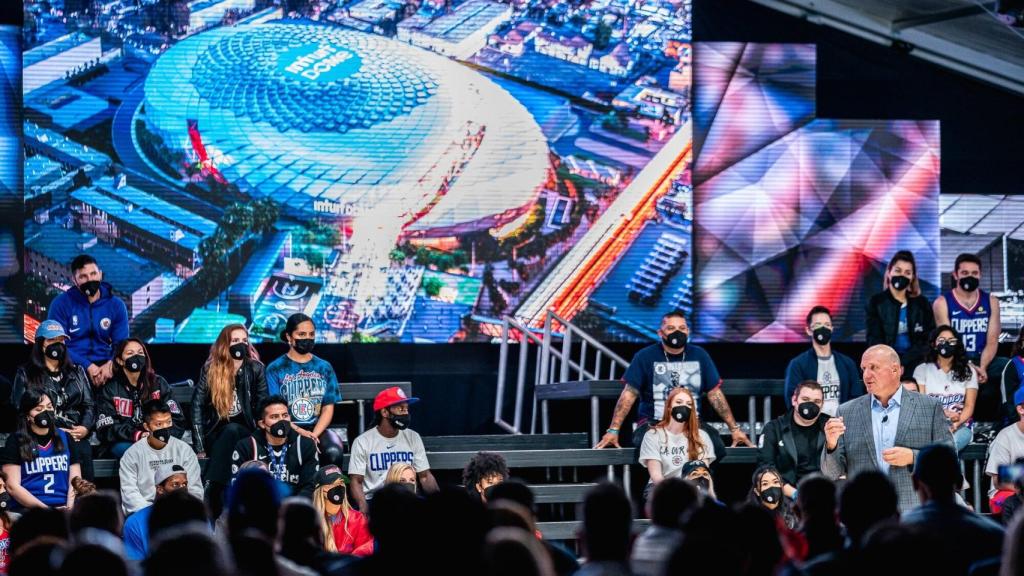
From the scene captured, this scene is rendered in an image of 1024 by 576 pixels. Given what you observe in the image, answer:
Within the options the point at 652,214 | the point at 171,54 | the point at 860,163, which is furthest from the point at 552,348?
the point at 171,54

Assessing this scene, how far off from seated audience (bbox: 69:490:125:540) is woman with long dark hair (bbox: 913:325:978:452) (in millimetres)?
6866

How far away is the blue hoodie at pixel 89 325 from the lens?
35.2 ft

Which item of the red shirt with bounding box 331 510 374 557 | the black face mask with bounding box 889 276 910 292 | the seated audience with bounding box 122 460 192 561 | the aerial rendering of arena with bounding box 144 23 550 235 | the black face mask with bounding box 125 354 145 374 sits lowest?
the red shirt with bounding box 331 510 374 557

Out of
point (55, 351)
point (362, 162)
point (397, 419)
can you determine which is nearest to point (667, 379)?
point (397, 419)

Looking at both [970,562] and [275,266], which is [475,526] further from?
[275,266]

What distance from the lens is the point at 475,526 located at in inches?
179

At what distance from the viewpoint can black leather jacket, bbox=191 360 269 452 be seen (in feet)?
33.8

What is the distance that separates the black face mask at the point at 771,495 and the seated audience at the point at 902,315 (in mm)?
2361

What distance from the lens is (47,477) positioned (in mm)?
9656

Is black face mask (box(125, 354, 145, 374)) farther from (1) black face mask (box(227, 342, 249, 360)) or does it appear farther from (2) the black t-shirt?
(2) the black t-shirt

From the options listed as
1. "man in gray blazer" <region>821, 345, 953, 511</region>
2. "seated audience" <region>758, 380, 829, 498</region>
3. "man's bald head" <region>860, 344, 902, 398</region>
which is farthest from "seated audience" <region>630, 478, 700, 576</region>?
"seated audience" <region>758, 380, 829, 498</region>

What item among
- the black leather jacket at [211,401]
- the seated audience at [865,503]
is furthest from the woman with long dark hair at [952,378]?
the seated audience at [865,503]

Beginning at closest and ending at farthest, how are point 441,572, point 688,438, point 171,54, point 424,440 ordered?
point 441,572 < point 688,438 < point 424,440 < point 171,54

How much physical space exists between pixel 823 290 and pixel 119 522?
860cm
